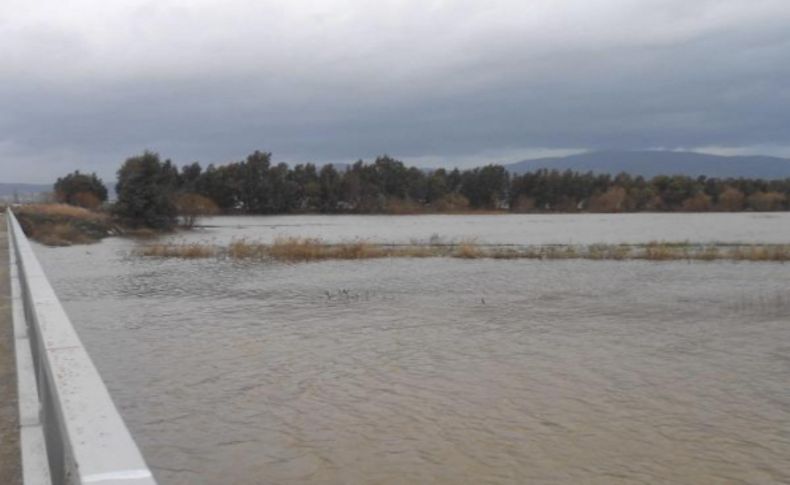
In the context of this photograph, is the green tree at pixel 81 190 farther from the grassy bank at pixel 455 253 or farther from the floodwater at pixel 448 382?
the floodwater at pixel 448 382

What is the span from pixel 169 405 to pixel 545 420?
542 cm

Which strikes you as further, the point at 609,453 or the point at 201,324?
the point at 201,324

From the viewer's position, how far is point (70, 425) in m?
2.87

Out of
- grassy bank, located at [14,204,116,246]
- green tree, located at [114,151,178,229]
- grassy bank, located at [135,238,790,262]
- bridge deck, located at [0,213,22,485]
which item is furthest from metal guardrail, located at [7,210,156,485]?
green tree, located at [114,151,178,229]

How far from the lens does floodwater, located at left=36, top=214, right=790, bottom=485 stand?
8703 millimetres

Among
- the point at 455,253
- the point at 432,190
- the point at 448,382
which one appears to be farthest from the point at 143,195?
the point at 432,190

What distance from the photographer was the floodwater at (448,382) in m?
8.70

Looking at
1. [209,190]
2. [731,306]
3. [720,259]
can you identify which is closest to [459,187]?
[209,190]

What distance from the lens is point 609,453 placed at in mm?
8914

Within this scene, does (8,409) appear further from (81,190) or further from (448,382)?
(81,190)

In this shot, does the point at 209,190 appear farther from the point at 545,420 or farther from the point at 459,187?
the point at 545,420

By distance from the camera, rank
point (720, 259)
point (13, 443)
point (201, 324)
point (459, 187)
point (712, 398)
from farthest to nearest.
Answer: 1. point (459, 187)
2. point (720, 259)
3. point (201, 324)
4. point (712, 398)
5. point (13, 443)

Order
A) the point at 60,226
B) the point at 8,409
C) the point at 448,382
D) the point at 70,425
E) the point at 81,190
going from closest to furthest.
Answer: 1. the point at 70,425
2. the point at 8,409
3. the point at 448,382
4. the point at 60,226
5. the point at 81,190

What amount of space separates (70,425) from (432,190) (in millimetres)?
137160
